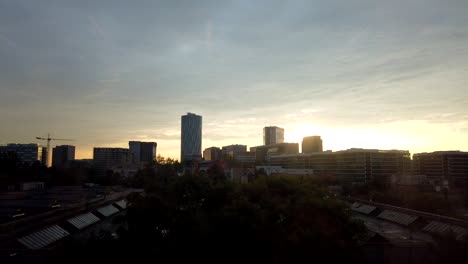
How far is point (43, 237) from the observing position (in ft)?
74.6

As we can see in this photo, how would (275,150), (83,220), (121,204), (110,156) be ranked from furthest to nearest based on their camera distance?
(110,156)
(275,150)
(121,204)
(83,220)

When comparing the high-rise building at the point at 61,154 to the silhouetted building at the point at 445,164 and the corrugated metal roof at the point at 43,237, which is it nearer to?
the silhouetted building at the point at 445,164

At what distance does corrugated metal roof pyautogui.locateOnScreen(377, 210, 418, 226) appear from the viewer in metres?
31.5

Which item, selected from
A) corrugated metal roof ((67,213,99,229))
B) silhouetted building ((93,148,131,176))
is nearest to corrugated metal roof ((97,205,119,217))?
corrugated metal roof ((67,213,99,229))

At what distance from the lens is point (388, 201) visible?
43.9 m

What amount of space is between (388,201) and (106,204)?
118ft

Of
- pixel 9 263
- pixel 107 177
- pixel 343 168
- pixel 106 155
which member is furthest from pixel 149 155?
pixel 9 263

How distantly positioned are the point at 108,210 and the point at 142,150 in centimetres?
15881

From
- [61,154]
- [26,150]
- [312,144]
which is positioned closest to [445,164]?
[312,144]

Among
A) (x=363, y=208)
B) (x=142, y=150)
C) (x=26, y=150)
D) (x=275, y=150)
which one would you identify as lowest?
(x=363, y=208)

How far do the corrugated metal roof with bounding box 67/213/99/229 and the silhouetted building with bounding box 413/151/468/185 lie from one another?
78.1 m

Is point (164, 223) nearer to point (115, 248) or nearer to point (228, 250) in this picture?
point (115, 248)

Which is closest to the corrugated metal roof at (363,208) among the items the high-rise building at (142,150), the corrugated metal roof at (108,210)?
the corrugated metal roof at (108,210)

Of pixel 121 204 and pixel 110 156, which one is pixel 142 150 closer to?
pixel 110 156
